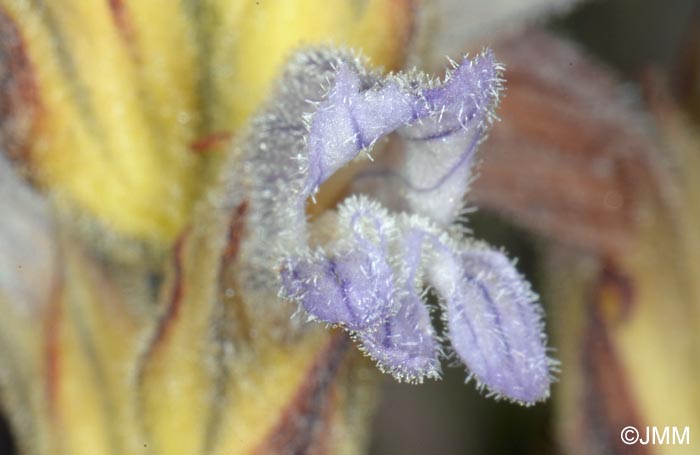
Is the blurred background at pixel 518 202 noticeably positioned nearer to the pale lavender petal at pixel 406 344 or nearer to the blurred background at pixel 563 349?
the blurred background at pixel 563 349

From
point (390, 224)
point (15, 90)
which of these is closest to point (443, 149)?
point (390, 224)

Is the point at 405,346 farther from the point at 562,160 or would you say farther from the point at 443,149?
the point at 562,160

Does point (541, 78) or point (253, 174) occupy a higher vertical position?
point (541, 78)

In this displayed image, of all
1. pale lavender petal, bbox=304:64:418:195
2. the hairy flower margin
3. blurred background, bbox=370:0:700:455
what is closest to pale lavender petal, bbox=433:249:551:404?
the hairy flower margin

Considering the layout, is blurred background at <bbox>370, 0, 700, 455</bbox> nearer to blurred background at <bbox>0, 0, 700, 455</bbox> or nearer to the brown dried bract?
blurred background at <bbox>0, 0, 700, 455</bbox>

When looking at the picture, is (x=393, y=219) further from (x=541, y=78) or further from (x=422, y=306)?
(x=541, y=78)

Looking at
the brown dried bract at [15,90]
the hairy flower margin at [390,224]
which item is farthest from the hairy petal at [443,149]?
the brown dried bract at [15,90]

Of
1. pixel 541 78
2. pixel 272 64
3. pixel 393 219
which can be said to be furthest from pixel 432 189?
pixel 541 78
